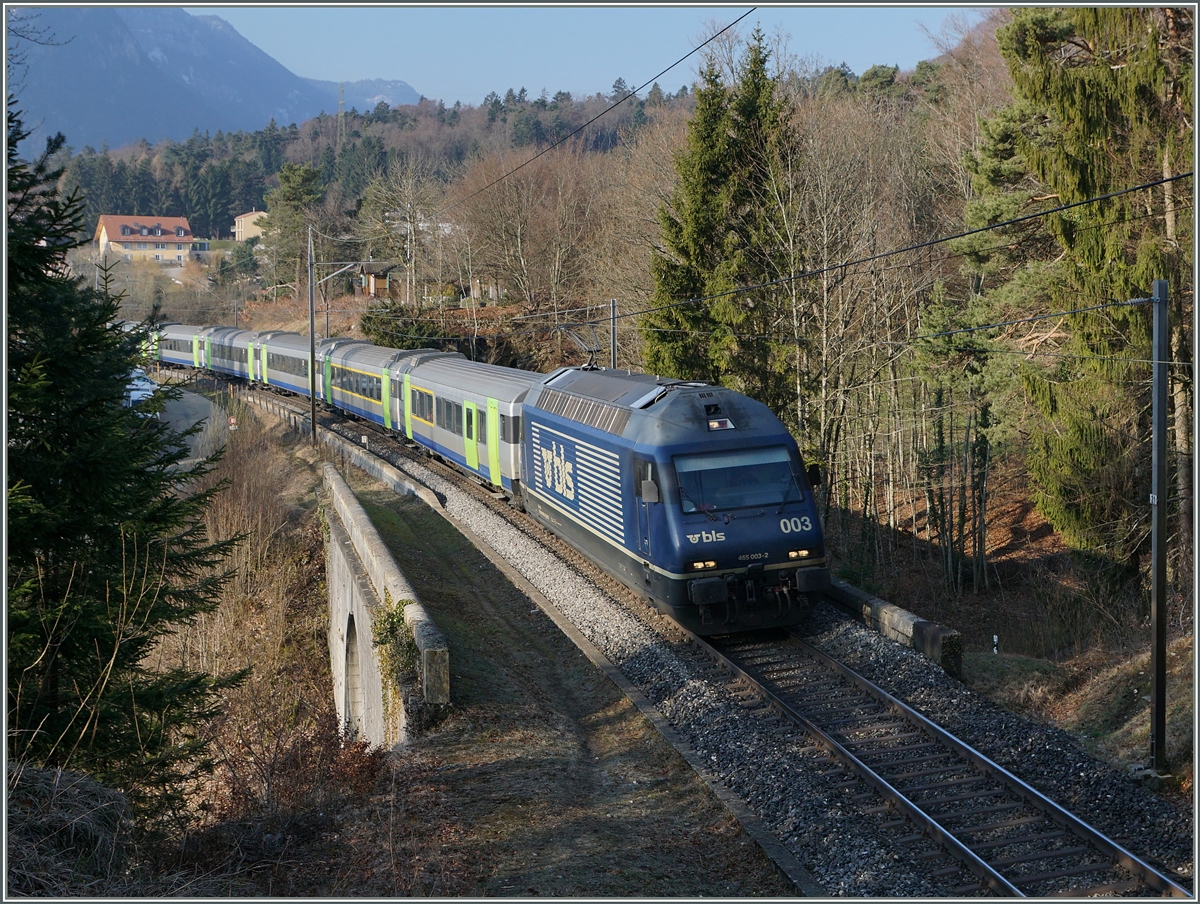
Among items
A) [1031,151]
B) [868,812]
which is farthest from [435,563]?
[1031,151]

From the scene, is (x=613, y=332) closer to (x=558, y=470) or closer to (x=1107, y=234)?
(x=558, y=470)

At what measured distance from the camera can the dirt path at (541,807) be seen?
297 inches

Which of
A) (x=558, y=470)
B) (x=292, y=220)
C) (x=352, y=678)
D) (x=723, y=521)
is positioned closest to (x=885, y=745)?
(x=723, y=521)

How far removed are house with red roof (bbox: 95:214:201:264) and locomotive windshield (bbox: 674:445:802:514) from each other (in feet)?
349

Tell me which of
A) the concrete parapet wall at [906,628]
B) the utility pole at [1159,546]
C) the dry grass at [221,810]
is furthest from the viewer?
the concrete parapet wall at [906,628]

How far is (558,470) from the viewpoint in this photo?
56.5 feet

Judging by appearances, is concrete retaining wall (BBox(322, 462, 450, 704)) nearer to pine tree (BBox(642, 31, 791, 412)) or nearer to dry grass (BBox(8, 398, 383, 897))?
dry grass (BBox(8, 398, 383, 897))

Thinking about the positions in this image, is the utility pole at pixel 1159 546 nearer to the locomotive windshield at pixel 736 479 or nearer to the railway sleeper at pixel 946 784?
the railway sleeper at pixel 946 784

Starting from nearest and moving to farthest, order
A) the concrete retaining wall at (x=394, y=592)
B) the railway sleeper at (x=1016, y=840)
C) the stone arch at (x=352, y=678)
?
the railway sleeper at (x=1016, y=840), the concrete retaining wall at (x=394, y=592), the stone arch at (x=352, y=678)

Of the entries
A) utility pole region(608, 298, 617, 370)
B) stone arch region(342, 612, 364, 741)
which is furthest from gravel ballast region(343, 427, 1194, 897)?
utility pole region(608, 298, 617, 370)

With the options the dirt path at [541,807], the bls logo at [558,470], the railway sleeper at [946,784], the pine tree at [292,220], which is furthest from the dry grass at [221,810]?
the pine tree at [292,220]

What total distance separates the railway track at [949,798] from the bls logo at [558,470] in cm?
485

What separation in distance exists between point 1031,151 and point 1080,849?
1277cm

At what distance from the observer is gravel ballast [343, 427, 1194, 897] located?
7836 mm
